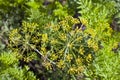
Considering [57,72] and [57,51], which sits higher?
[57,51]

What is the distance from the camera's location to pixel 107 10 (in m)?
4.28

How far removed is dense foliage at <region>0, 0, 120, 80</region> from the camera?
152 inches

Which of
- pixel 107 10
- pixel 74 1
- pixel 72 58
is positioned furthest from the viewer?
pixel 74 1

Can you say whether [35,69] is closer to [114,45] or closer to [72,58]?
[72,58]

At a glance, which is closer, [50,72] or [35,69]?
[50,72]

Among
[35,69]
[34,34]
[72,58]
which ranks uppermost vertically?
[34,34]

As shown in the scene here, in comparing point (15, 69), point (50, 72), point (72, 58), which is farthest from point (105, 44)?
point (15, 69)

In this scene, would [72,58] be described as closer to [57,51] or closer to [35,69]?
[57,51]

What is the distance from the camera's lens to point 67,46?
392cm

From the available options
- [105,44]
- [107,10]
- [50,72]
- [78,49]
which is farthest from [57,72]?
[107,10]

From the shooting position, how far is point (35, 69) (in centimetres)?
471

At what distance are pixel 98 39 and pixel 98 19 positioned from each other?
26cm

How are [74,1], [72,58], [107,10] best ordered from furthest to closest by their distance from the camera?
[74,1] → [107,10] → [72,58]

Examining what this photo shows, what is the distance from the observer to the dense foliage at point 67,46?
3865 millimetres
